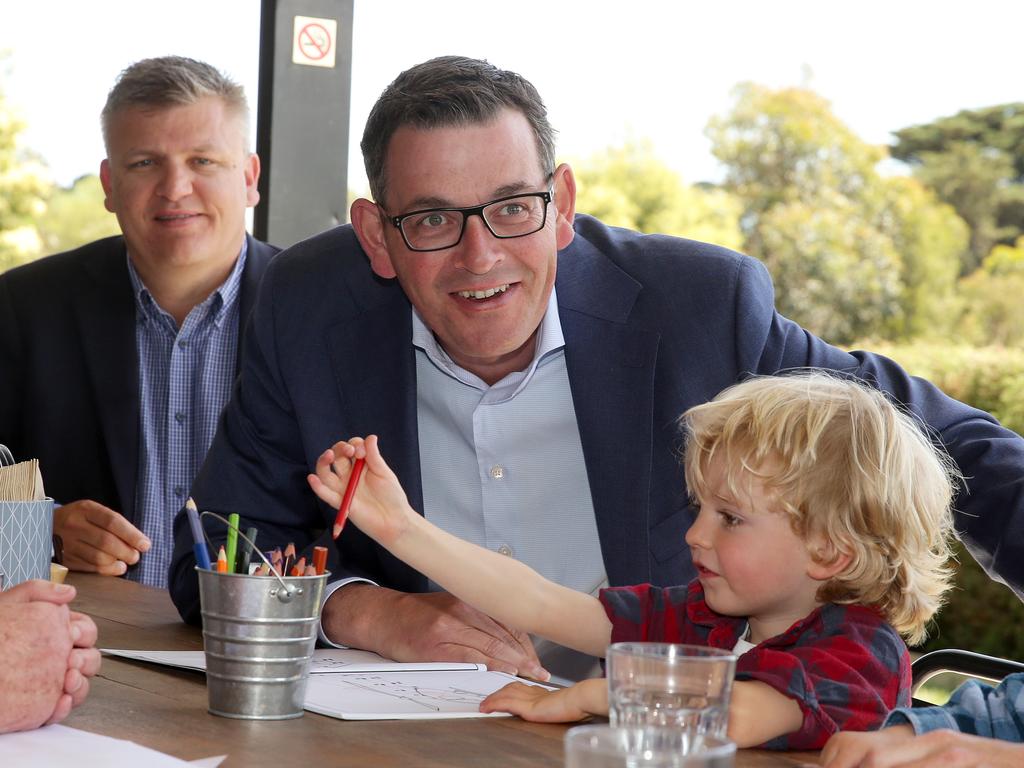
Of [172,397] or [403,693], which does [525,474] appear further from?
[172,397]

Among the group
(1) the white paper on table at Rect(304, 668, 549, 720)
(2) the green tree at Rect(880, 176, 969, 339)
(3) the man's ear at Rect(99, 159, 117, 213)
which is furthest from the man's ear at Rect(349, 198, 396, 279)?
(2) the green tree at Rect(880, 176, 969, 339)

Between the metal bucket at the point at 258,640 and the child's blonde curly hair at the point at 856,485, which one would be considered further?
the child's blonde curly hair at the point at 856,485

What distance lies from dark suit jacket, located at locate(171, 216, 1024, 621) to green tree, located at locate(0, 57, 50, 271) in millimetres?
12637

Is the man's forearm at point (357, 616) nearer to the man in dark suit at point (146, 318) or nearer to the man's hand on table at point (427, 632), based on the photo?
the man's hand on table at point (427, 632)

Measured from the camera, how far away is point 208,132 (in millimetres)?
3609

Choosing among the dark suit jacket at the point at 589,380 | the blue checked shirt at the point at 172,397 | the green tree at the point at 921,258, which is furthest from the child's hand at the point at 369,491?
the green tree at the point at 921,258

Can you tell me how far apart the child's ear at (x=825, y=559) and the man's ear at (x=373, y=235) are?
106 centimetres

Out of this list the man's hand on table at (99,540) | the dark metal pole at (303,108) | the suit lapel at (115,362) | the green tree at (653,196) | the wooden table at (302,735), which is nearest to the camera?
the wooden table at (302,735)

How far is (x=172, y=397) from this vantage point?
3.47 metres

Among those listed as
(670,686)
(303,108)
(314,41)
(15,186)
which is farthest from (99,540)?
(15,186)

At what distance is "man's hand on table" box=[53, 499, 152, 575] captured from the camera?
8.93ft

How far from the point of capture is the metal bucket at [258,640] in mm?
1403

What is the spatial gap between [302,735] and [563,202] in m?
1.27

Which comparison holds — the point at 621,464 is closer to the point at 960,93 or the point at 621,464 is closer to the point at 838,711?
the point at 838,711
